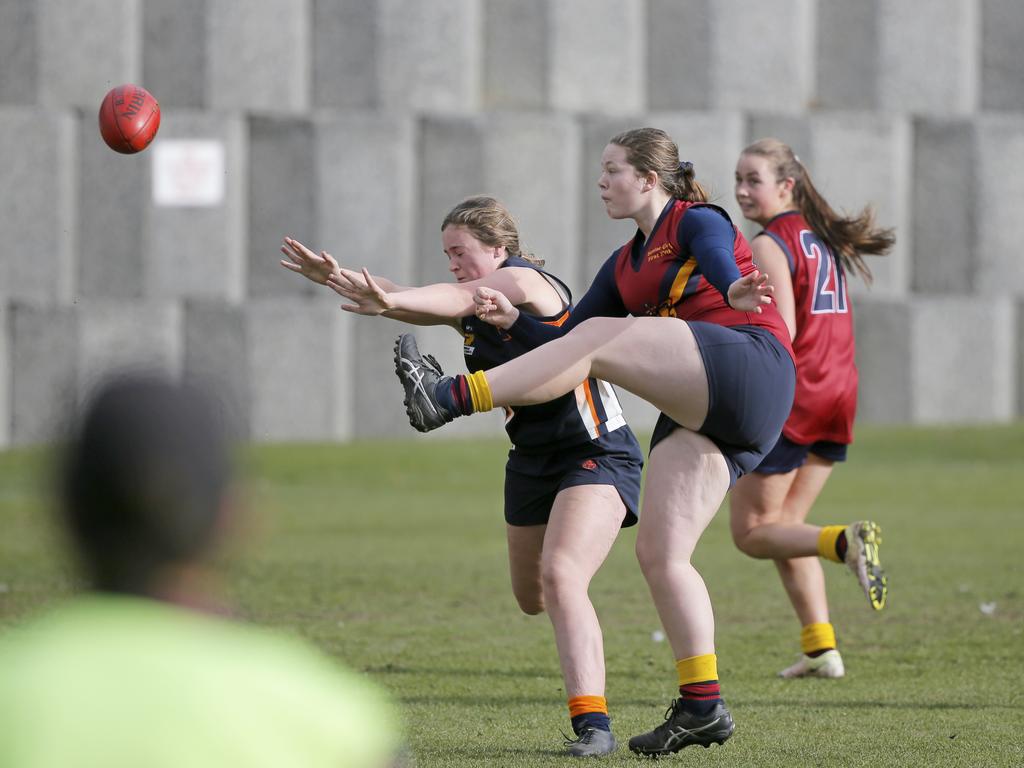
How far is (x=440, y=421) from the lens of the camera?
451 cm

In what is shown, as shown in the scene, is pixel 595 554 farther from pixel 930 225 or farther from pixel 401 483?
pixel 930 225

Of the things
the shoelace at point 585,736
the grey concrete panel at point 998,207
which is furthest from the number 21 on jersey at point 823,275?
the grey concrete panel at point 998,207

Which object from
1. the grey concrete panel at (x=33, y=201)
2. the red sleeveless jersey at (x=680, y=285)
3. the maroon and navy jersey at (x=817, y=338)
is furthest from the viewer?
the grey concrete panel at (x=33, y=201)

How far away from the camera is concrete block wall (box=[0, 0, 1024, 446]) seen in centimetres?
1958

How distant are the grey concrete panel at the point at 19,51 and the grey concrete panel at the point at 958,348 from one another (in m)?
12.8

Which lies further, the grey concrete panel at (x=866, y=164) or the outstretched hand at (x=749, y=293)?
the grey concrete panel at (x=866, y=164)

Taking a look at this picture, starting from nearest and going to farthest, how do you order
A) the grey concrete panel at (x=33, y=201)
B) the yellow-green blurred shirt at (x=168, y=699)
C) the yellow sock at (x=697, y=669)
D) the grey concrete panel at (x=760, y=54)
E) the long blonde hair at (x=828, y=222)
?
the yellow-green blurred shirt at (x=168, y=699) < the yellow sock at (x=697, y=669) < the long blonde hair at (x=828, y=222) < the grey concrete panel at (x=33, y=201) < the grey concrete panel at (x=760, y=54)

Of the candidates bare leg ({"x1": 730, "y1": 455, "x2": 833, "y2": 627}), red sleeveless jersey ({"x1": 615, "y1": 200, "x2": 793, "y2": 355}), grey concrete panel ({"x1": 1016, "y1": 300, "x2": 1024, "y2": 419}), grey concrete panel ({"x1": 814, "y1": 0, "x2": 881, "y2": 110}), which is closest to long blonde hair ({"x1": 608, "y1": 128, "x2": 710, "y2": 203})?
red sleeveless jersey ({"x1": 615, "y1": 200, "x2": 793, "y2": 355})

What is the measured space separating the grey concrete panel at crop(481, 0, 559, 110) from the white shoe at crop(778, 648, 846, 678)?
15122mm

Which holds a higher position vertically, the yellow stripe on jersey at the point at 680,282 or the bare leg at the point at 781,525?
the yellow stripe on jersey at the point at 680,282

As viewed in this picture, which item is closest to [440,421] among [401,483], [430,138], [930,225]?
[401,483]

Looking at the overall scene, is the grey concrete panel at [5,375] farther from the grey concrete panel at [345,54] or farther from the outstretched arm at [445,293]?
the outstretched arm at [445,293]

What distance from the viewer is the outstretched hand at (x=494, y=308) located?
16.0 feet

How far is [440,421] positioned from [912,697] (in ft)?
7.85
